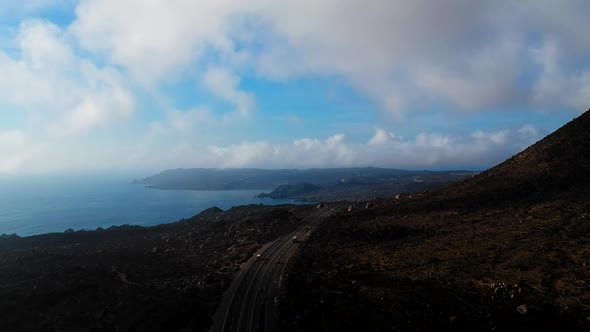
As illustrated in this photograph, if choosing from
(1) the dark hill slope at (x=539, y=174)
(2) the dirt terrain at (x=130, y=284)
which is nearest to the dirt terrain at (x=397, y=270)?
(2) the dirt terrain at (x=130, y=284)

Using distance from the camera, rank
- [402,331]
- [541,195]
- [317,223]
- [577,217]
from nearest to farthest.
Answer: [402,331] < [577,217] < [541,195] < [317,223]

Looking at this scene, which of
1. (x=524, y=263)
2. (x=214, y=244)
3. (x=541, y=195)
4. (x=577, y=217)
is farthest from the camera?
(x=214, y=244)

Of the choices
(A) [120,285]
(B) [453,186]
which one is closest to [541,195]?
(B) [453,186]

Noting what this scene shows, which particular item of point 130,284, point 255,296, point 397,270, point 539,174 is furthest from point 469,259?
point 130,284

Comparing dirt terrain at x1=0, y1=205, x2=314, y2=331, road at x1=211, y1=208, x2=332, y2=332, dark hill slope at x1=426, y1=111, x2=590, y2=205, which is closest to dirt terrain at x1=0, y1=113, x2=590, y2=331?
dirt terrain at x1=0, y1=205, x2=314, y2=331

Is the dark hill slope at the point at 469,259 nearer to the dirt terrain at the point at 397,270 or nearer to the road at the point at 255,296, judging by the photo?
the dirt terrain at the point at 397,270

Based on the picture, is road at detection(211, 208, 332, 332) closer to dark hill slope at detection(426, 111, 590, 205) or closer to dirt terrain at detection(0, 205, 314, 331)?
dirt terrain at detection(0, 205, 314, 331)

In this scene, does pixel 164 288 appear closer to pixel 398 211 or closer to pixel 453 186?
pixel 398 211

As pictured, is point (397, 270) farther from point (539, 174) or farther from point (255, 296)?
point (539, 174)
